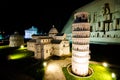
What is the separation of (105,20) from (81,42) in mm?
39102

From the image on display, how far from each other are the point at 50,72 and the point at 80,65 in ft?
26.3

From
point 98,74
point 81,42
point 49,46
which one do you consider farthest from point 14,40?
point 98,74

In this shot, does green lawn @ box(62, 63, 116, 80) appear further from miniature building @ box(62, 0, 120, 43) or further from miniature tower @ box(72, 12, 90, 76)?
miniature building @ box(62, 0, 120, 43)

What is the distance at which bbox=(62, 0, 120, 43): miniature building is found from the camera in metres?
55.9

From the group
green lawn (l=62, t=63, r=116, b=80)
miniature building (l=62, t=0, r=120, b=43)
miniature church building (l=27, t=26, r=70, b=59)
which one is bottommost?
green lawn (l=62, t=63, r=116, b=80)

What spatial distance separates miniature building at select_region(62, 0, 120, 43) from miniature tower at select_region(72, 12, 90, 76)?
105 ft

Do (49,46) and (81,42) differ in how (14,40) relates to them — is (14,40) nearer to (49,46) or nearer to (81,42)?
(49,46)

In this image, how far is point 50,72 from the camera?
31.0m

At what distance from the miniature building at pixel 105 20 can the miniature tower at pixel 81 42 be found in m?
32.0

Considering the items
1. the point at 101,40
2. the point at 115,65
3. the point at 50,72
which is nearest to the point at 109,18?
the point at 101,40

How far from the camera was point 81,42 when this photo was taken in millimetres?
29328

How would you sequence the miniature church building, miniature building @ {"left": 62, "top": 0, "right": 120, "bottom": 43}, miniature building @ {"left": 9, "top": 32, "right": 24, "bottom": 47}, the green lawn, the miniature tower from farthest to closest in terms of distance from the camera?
miniature building @ {"left": 9, "top": 32, "right": 24, "bottom": 47}
miniature building @ {"left": 62, "top": 0, "right": 120, "bottom": 43}
the miniature church building
the miniature tower
the green lawn

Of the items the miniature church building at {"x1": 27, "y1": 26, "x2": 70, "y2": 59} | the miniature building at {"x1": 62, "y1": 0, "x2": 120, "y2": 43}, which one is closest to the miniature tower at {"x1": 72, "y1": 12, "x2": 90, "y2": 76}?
the miniature church building at {"x1": 27, "y1": 26, "x2": 70, "y2": 59}

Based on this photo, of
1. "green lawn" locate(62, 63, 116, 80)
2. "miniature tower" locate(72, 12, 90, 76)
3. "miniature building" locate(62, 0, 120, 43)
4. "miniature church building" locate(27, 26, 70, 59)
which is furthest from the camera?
"miniature building" locate(62, 0, 120, 43)
